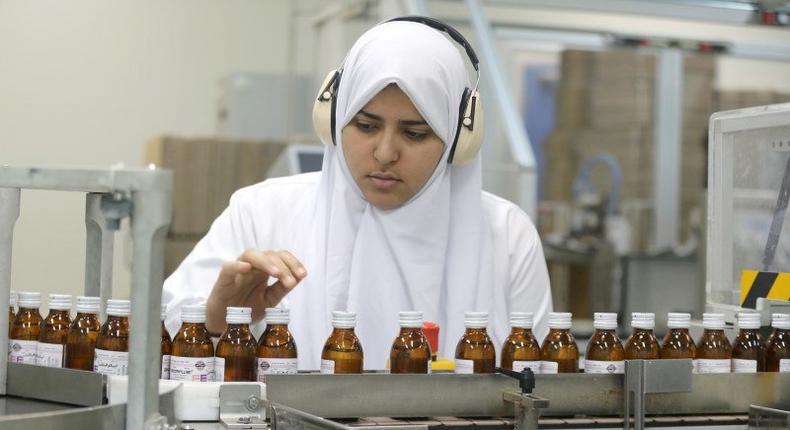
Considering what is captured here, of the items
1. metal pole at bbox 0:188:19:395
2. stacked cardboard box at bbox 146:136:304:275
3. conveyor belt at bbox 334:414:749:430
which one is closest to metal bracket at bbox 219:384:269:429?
conveyor belt at bbox 334:414:749:430

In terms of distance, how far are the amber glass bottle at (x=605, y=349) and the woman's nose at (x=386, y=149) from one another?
25.0 inches

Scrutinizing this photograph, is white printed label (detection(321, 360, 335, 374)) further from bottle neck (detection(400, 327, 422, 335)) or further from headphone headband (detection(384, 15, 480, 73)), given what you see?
headphone headband (detection(384, 15, 480, 73))

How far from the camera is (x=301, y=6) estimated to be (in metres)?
7.23

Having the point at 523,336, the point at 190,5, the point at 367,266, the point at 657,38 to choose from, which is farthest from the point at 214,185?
the point at 523,336

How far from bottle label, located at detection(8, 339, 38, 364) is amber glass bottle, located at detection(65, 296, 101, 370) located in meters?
0.06

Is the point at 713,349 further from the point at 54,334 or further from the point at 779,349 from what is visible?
the point at 54,334

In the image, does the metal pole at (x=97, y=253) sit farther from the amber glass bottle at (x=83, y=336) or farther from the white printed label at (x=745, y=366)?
the white printed label at (x=745, y=366)

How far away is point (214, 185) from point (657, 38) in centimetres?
249

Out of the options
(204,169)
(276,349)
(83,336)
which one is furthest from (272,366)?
→ (204,169)

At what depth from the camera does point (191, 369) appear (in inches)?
67.3

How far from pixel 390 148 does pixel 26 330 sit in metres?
0.85

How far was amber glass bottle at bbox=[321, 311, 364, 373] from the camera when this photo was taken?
179 centimetres

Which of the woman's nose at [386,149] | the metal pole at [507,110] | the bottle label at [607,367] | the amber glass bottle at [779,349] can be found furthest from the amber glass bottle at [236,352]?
the metal pole at [507,110]

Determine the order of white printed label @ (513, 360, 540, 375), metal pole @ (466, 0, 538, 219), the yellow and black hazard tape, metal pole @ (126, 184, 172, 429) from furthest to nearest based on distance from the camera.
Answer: metal pole @ (466, 0, 538, 219)
the yellow and black hazard tape
white printed label @ (513, 360, 540, 375)
metal pole @ (126, 184, 172, 429)
